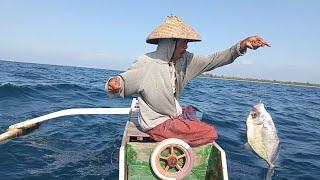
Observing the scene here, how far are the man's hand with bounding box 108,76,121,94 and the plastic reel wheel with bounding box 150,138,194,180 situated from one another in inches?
37.1

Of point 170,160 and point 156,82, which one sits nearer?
point 170,160

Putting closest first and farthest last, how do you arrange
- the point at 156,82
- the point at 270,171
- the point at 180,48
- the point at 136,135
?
the point at 156,82
the point at 180,48
the point at 136,135
the point at 270,171

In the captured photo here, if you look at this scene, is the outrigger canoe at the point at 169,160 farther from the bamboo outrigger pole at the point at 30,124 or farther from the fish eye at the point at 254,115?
the bamboo outrigger pole at the point at 30,124

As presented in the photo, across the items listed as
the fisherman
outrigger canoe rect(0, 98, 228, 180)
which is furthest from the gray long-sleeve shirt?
outrigger canoe rect(0, 98, 228, 180)

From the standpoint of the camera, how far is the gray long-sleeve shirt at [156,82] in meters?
5.10

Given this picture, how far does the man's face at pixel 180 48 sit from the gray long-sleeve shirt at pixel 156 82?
0.07m

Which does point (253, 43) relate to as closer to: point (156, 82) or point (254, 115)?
point (254, 115)

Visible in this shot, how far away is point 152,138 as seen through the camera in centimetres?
541

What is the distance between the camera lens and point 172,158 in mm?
5023

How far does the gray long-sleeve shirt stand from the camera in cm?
510

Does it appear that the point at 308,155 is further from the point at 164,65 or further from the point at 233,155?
the point at 164,65

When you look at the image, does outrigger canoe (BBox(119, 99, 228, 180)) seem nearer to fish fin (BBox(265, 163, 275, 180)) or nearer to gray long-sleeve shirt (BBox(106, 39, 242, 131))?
gray long-sleeve shirt (BBox(106, 39, 242, 131))

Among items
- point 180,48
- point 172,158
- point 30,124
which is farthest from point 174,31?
point 30,124

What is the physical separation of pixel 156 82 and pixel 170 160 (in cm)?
110
